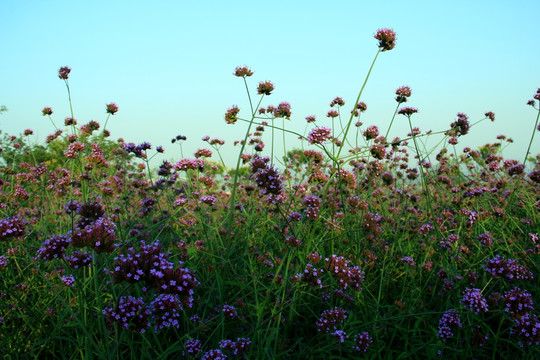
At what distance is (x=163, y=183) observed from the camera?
14.8ft

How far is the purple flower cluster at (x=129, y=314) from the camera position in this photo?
161cm

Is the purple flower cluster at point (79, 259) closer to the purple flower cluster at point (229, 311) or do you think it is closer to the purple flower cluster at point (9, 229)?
the purple flower cluster at point (9, 229)

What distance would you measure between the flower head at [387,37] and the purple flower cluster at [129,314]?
289 centimetres

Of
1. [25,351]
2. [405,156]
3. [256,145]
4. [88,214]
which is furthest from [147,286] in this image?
[405,156]

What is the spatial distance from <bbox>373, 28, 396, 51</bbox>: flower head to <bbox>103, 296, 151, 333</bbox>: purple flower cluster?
2.89 metres

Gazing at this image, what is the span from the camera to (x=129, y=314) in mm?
1617

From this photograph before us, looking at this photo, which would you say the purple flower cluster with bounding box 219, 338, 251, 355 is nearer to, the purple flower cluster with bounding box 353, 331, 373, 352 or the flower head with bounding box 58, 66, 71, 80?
the purple flower cluster with bounding box 353, 331, 373, 352

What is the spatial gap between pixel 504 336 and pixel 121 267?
2.74 metres

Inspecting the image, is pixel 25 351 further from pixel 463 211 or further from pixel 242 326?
pixel 463 211

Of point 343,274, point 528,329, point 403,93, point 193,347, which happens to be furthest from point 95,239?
point 403,93

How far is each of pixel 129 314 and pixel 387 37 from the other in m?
3.00

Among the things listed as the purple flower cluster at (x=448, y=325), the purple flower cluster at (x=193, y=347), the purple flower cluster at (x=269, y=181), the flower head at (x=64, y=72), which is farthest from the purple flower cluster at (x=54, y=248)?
the flower head at (x=64, y=72)

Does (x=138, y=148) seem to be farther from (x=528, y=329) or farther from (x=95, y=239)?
(x=528, y=329)

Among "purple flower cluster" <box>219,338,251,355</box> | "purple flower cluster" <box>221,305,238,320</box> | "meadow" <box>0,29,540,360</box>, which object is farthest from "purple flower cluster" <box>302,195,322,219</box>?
"purple flower cluster" <box>219,338,251,355</box>
